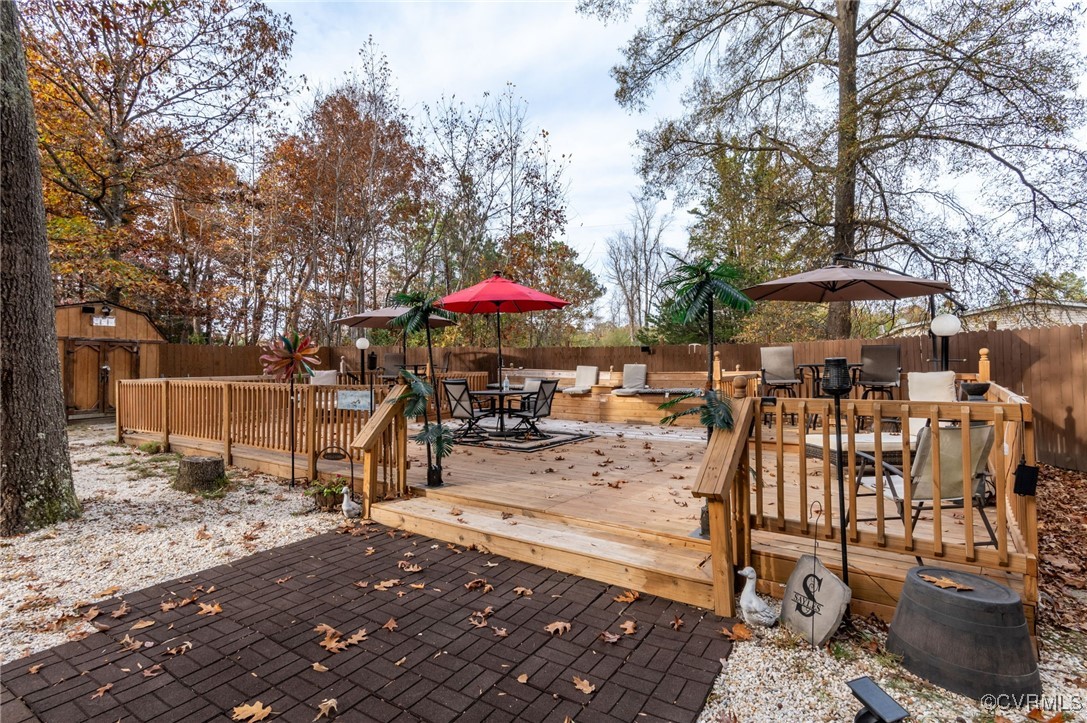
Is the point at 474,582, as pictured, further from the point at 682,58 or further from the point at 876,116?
the point at 682,58

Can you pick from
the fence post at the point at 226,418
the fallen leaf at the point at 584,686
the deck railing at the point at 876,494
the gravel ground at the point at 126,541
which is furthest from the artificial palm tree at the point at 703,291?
the fence post at the point at 226,418

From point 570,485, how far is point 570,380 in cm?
779

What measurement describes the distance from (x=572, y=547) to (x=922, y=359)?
8375 mm

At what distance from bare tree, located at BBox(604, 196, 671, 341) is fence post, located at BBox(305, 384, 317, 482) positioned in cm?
1854

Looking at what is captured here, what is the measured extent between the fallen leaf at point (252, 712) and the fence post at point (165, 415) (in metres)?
6.58

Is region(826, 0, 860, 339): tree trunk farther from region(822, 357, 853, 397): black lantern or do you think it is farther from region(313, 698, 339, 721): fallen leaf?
region(313, 698, 339, 721): fallen leaf

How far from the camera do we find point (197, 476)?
17.4ft

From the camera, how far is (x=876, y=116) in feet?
32.0

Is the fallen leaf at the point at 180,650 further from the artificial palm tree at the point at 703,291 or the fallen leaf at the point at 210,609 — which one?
the artificial palm tree at the point at 703,291

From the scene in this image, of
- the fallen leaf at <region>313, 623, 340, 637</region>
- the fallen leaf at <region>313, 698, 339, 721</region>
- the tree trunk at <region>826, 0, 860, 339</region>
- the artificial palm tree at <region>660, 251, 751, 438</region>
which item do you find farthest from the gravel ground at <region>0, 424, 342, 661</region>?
the tree trunk at <region>826, 0, 860, 339</region>

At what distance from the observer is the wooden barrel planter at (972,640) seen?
201 centimetres

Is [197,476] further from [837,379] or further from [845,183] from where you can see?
[845,183]

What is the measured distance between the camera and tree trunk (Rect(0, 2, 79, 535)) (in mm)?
4102

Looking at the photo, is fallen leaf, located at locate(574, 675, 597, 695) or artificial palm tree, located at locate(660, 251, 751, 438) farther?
artificial palm tree, located at locate(660, 251, 751, 438)
